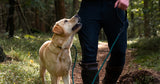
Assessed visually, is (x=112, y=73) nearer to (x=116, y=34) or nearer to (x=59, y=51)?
(x=116, y=34)

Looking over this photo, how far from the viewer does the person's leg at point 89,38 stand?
2646 mm

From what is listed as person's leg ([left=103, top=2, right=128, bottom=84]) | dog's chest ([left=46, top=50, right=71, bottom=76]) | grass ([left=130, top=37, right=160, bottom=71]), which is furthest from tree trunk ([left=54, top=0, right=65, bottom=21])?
person's leg ([left=103, top=2, right=128, bottom=84])

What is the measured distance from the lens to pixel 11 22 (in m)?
9.16

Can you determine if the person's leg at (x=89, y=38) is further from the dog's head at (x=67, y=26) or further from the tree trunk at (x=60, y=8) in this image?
the tree trunk at (x=60, y=8)

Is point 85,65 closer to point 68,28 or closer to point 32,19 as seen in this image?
point 68,28

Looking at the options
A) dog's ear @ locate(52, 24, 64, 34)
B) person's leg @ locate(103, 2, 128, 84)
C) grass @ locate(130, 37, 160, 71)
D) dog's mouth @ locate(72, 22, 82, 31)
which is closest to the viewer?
person's leg @ locate(103, 2, 128, 84)

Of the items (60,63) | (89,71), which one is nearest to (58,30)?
(60,63)

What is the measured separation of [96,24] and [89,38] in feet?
0.83

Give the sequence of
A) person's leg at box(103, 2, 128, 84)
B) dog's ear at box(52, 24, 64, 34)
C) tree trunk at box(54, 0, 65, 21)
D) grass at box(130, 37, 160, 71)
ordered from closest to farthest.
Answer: person's leg at box(103, 2, 128, 84) → dog's ear at box(52, 24, 64, 34) → grass at box(130, 37, 160, 71) → tree trunk at box(54, 0, 65, 21)

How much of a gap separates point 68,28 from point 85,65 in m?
0.98

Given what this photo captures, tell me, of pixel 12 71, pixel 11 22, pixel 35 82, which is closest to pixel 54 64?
pixel 35 82

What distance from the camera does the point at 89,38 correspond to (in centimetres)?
265

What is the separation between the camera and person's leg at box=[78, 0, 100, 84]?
8.68 ft

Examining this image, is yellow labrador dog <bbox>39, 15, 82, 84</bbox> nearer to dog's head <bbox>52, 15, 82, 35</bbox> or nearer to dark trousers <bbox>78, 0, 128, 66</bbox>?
dog's head <bbox>52, 15, 82, 35</bbox>
